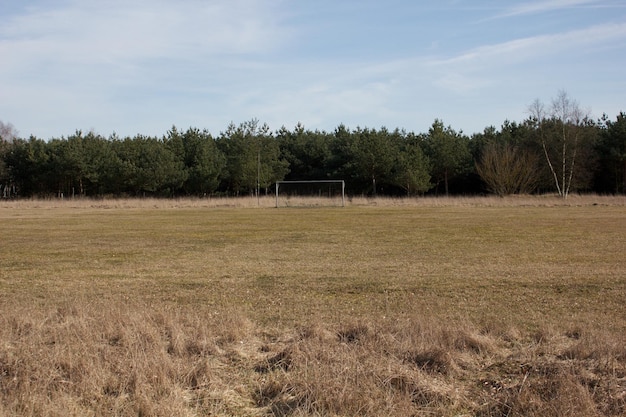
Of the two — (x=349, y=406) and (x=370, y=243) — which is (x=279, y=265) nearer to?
(x=370, y=243)

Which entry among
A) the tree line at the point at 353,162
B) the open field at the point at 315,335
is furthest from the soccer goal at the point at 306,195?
the open field at the point at 315,335

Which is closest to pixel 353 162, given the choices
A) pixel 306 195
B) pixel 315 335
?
pixel 306 195

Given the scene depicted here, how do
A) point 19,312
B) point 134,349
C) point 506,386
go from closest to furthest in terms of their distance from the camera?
point 506,386 < point 134,349 < point 19,312

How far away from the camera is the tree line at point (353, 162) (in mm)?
59000

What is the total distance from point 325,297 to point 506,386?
15.9 ft

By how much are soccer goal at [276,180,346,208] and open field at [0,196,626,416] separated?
1431 inches

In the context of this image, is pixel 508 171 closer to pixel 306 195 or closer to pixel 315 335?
pixel 306 195

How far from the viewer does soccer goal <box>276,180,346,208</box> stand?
5206 cm

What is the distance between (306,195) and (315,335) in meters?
45.8

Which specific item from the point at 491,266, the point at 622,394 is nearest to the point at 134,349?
the point at 622,394

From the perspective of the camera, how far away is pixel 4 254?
1645 cm

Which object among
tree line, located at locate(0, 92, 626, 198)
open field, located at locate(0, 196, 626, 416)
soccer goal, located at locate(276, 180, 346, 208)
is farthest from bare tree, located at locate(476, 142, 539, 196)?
open field, located at locate(0, 196, 626, 416)

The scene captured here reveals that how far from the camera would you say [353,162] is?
210ft

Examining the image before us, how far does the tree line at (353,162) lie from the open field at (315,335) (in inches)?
1822
